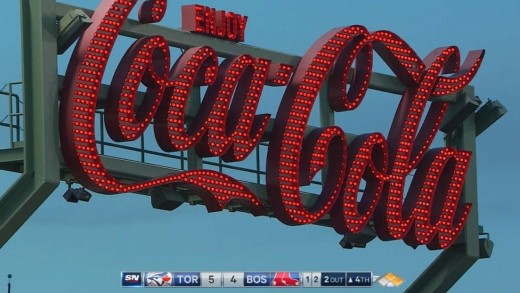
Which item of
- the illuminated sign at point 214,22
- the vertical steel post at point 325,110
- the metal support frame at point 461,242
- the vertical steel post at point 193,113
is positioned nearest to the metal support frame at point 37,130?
the vertical steel post at point 193,113

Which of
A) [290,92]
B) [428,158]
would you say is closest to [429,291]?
[428,158]

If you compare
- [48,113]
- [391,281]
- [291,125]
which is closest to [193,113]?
[291,125]

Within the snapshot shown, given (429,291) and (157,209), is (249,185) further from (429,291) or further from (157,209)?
(429,291)

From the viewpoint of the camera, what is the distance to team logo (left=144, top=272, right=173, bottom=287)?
60.1 m

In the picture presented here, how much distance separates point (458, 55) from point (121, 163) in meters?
10.5

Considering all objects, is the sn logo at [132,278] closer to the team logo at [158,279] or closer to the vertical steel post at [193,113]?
the team logo at [158,279]

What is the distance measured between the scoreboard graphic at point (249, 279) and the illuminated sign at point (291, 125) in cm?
1127

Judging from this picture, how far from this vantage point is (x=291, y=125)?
147ft

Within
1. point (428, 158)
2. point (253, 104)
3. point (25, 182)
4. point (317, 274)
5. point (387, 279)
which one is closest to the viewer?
point (25, 182)

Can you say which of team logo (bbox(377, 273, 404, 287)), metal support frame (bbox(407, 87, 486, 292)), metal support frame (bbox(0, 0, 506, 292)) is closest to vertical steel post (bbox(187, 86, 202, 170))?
metal support frame (bbox(0, 0, 506, 292))

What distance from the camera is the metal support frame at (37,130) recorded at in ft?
130

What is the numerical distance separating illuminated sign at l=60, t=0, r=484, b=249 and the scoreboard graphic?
11271 millimetres

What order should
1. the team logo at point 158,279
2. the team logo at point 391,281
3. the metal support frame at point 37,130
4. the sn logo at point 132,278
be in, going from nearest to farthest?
the metal support frame at point 37,130
the team logo at point 391,281
the team logo at point 158,279
the sn logo at point 132,278

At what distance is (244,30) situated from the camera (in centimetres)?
4422
